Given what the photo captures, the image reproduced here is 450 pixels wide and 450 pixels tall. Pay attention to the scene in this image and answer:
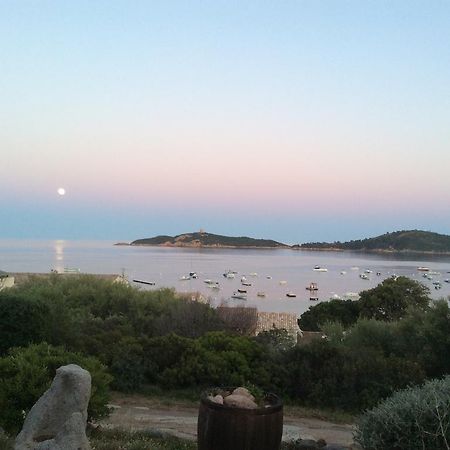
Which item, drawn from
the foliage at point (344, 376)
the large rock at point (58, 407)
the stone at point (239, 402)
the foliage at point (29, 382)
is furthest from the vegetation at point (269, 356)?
the stone at point (239, 402)

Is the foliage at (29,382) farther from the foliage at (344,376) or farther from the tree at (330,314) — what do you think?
the tree at (330,314)

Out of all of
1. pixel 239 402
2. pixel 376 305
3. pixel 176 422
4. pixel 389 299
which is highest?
pixel 239 402

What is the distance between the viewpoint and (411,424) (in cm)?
530

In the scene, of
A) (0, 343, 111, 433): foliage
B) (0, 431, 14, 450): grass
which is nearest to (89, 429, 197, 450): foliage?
(0, 343, 111, 433): foliage

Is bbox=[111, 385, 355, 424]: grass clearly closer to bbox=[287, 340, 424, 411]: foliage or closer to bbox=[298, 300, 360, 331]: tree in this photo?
bbox=[287, 340, 424, 411]: foliage

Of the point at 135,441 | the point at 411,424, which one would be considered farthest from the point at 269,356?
the point at 411,424

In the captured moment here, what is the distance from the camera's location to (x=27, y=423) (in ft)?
18.4

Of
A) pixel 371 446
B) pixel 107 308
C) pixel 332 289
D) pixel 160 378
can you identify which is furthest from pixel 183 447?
pixel 332 289

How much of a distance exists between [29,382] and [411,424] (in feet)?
13.3

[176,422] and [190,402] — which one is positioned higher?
Result: [176,422]

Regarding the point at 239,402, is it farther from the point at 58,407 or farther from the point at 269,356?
the point at 269,356

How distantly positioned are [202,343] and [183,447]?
5.22m

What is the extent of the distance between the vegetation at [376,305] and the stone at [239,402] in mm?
22213

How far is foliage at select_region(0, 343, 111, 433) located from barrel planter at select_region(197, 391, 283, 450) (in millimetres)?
2385
